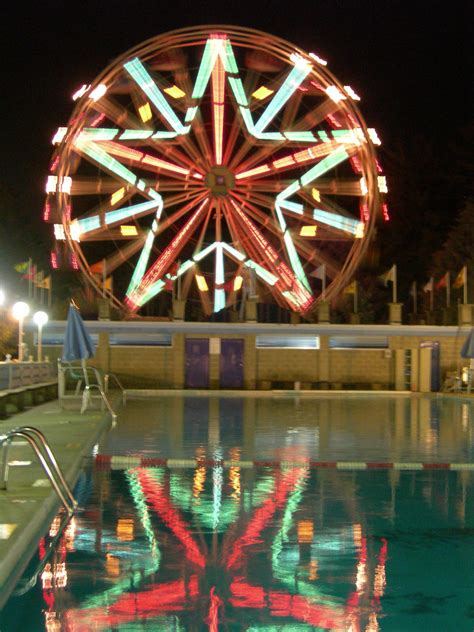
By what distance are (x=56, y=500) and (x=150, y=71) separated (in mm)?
31622

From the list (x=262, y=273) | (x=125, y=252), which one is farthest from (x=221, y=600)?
(x=262, y=273)

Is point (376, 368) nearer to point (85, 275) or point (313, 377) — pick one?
point (313, 377)

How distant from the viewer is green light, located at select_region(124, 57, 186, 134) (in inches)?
1549

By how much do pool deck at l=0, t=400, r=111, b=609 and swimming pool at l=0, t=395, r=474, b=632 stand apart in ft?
0.68

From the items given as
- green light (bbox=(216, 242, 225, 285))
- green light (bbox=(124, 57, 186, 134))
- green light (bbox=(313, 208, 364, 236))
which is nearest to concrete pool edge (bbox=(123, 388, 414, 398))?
green light (bbox=(216, 242, 225, 285))

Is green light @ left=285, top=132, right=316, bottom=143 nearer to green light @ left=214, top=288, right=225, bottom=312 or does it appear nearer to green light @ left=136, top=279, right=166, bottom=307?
green light @ left=214, top=288, right=225, bottom=312

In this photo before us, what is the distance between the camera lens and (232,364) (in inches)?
1704

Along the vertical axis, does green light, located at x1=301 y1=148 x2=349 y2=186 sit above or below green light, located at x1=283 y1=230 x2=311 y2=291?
above

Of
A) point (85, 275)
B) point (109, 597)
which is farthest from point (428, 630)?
point (85, 275)

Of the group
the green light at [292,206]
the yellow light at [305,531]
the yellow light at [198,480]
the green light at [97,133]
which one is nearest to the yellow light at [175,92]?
the green light at [97,133]

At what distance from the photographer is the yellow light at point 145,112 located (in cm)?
4094

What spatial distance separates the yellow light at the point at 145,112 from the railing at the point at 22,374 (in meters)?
12.5

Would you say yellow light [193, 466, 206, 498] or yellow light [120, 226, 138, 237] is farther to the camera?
yellow light [120, 226, 138, 237]

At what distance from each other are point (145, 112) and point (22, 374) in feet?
58.3
